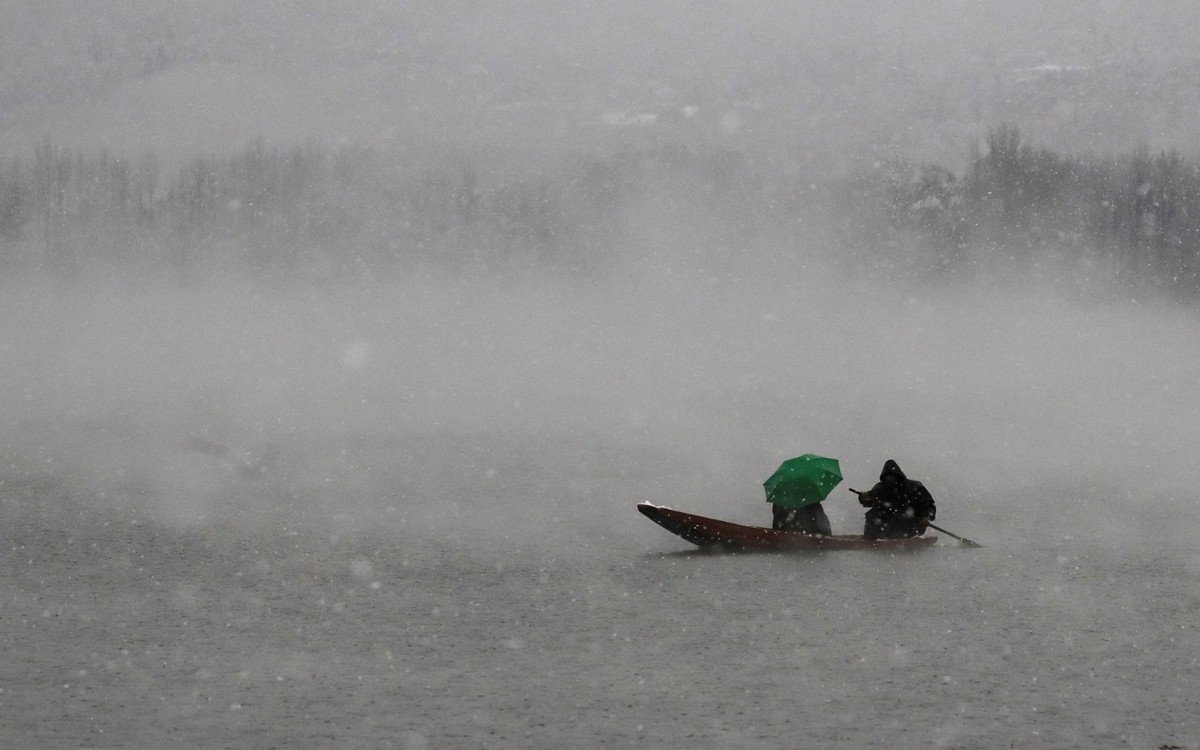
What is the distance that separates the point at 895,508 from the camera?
109ft

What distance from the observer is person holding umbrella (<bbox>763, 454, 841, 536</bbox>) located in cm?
3098

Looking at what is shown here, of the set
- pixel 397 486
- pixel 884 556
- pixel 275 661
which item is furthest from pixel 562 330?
pixel 275 661

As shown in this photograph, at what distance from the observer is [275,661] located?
862 inches

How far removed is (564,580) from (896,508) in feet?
26.7

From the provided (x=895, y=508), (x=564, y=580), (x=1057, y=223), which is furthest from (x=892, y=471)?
(x=1057, y=223)

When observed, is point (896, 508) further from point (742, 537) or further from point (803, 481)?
point (742, 537)

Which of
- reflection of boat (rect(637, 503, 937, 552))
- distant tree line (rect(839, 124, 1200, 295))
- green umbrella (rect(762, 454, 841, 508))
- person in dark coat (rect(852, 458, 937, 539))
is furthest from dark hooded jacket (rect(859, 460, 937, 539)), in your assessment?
distant tree line (rect(839, 124, 1200, 295))

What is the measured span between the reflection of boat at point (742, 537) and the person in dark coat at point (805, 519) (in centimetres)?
34

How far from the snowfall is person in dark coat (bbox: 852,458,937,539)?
3.15 ft

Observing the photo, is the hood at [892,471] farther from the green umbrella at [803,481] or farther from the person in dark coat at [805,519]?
the person in dark coat at [805,519]

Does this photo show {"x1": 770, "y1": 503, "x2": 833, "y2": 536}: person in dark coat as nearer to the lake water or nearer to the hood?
the lake water

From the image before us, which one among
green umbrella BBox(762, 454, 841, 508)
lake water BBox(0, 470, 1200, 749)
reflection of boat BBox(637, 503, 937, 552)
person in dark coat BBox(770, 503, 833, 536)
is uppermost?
green umbrella BBox(762, 454, 841, 508)

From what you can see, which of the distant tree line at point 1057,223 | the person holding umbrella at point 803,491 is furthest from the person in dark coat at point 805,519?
the distant tree line at point 1057,223

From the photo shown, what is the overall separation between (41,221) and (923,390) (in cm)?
10830
